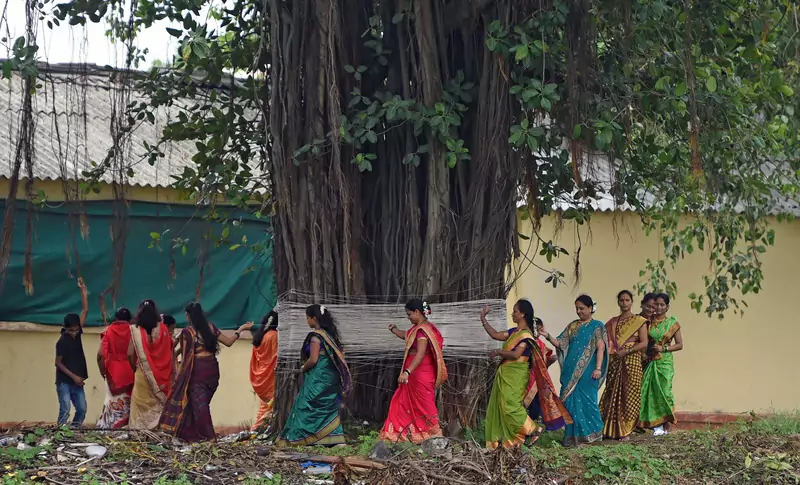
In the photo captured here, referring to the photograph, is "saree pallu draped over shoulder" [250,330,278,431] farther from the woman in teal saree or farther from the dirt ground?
the woman in teal saree

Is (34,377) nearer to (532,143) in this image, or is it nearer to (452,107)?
(452,107)

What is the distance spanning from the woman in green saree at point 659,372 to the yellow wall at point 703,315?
2.26 m

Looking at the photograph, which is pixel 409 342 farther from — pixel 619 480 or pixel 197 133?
pixel 197 133

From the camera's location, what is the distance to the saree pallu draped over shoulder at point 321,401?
345 inches

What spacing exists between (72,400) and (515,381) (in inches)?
179

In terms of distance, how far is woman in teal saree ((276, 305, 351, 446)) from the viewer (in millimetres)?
8758

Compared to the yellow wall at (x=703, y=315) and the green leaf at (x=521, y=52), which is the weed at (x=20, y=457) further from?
the yellow wall at (x=703, y=315)

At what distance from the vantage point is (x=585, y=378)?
396 inches

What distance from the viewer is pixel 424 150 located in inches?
340

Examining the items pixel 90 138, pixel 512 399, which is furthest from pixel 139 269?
pixel 512 399

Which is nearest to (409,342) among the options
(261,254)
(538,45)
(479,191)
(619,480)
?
(479,191)

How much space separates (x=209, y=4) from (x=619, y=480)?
4457mm

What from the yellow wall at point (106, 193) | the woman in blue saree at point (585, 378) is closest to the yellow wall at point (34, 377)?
the yellow wall at point (106, 193)

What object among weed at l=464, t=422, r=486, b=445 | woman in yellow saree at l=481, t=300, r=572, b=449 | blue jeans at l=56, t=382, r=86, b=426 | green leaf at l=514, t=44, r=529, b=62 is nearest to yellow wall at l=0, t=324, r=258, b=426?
blue jeans at l=56, t=382, r=86, b=426
